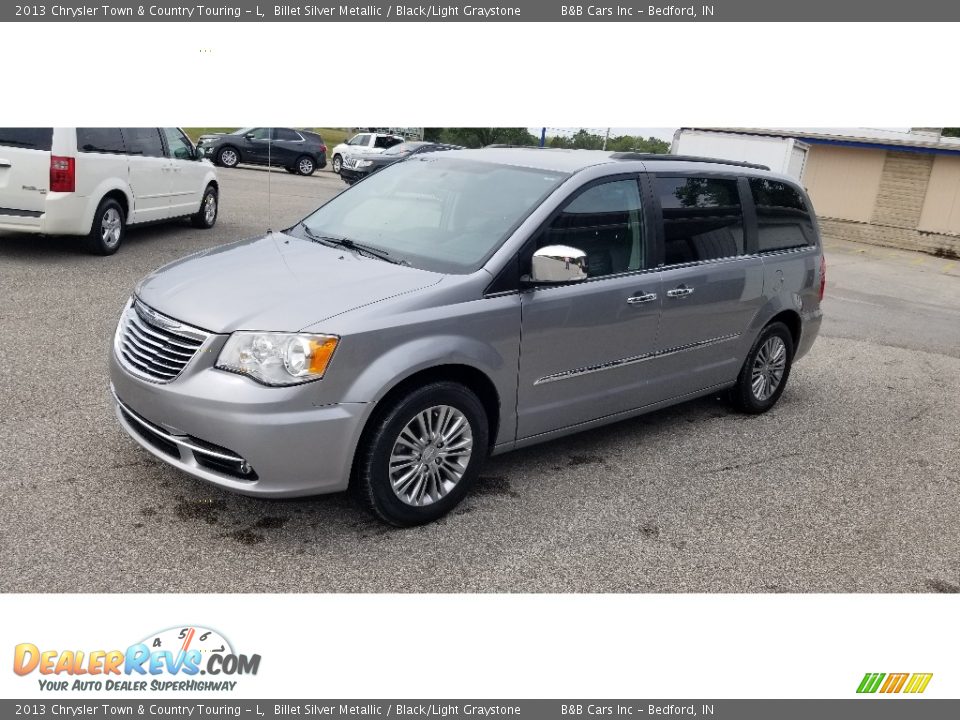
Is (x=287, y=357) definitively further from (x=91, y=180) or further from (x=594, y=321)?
(x=91, y=180)

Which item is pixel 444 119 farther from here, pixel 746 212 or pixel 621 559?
pixel 621 559

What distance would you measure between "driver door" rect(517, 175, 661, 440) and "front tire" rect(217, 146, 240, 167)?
23.1 metres

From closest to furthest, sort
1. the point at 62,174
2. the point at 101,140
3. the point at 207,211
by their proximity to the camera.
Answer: the point at 62,174 < the point at 101,140 < the point at 207,211

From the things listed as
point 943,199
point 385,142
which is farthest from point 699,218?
point 385,142

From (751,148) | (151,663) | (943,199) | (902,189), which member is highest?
(751,148)

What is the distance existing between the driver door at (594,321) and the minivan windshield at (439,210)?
0.26 metres

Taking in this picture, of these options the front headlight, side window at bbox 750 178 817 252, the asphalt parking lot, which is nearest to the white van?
the asphalt parking lot

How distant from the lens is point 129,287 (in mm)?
8562

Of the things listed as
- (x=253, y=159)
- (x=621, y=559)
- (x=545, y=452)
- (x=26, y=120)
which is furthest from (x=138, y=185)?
(x=253, y=159)

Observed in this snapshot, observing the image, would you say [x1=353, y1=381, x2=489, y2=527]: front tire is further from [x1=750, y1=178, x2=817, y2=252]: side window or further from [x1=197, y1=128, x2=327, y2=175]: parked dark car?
Answer: [x1=197, y1=128, x2=327, y2=175]: parked dark car

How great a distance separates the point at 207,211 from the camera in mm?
12352

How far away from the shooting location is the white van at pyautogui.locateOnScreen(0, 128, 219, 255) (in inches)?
343

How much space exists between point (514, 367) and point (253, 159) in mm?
24040

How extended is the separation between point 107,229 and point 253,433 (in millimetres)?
7305
